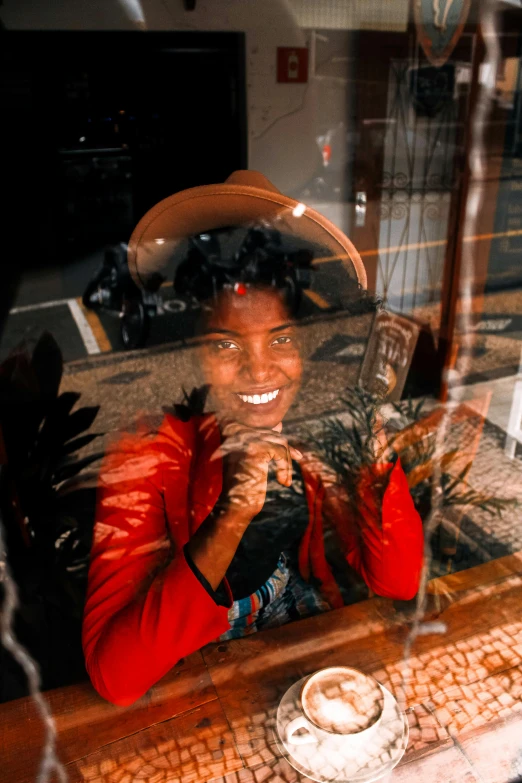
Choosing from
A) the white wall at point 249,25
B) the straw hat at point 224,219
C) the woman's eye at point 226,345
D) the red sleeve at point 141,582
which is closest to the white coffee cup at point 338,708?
the red sleeve at point 141,582

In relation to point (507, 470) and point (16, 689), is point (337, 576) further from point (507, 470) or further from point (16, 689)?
point (507, 470)

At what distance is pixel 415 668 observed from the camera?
3.06ft

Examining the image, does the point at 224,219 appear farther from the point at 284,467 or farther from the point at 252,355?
the point at 284,467

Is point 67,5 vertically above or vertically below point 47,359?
above

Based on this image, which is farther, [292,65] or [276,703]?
[292,65]

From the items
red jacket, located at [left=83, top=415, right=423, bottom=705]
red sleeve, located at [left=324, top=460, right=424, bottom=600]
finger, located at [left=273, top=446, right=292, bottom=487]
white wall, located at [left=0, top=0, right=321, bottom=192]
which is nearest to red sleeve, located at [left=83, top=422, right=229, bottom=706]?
red jacket, located at [left=83, top=415, right=423, bottom=705]

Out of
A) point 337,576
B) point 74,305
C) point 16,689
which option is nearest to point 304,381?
point 337,576

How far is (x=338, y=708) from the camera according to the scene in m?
0.85

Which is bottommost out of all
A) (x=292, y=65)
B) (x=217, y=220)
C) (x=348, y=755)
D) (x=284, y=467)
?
(x=348, y=755)

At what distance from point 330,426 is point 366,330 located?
0.23 meters

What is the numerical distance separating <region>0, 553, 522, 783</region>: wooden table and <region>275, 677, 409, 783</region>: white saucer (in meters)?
0.01

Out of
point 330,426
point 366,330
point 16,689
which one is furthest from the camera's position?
point 330,426

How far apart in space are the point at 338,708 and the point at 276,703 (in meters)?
0.08

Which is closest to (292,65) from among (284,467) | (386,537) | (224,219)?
(224,219)
